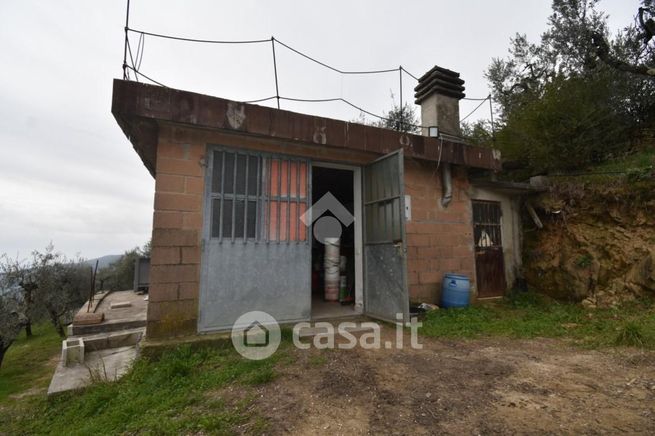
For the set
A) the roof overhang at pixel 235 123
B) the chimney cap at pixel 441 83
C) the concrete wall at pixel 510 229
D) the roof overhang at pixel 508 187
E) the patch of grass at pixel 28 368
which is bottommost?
the patch of grass at pixel 28 368

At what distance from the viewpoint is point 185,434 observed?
2.03m

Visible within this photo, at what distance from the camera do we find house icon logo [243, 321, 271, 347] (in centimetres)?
369

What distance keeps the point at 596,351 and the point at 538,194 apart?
3.95 meters

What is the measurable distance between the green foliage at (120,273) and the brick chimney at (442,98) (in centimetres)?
1291

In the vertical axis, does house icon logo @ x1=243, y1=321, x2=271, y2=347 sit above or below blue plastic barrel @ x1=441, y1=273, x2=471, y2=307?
below

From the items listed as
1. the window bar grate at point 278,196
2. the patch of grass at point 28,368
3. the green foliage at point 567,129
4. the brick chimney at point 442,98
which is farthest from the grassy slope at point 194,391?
the brick chimney at point 442,98

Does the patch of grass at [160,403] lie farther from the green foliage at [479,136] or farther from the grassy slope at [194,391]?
the green foliage at [479,136]

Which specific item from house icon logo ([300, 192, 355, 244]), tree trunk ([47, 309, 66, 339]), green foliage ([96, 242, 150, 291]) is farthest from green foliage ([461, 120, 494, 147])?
green foliage ([96, 242, 150, 291])

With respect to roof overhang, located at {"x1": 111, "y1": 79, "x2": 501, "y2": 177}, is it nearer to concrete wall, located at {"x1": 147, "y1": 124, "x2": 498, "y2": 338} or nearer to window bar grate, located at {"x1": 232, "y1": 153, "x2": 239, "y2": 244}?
concrete wall, located at {"x1": 147, "y1": 124, "x2": 498, "y2": 338}

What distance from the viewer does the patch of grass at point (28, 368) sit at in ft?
13.8

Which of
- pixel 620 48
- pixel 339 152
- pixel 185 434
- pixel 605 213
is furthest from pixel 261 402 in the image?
pixel 620 48

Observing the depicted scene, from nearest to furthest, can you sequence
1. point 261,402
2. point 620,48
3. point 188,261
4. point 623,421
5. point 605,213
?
point 623,421
point 261,402
point 188,261
point 605,213
point 620,48

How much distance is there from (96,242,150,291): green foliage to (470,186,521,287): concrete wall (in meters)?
13.6

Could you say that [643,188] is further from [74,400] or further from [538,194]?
[74,400]
